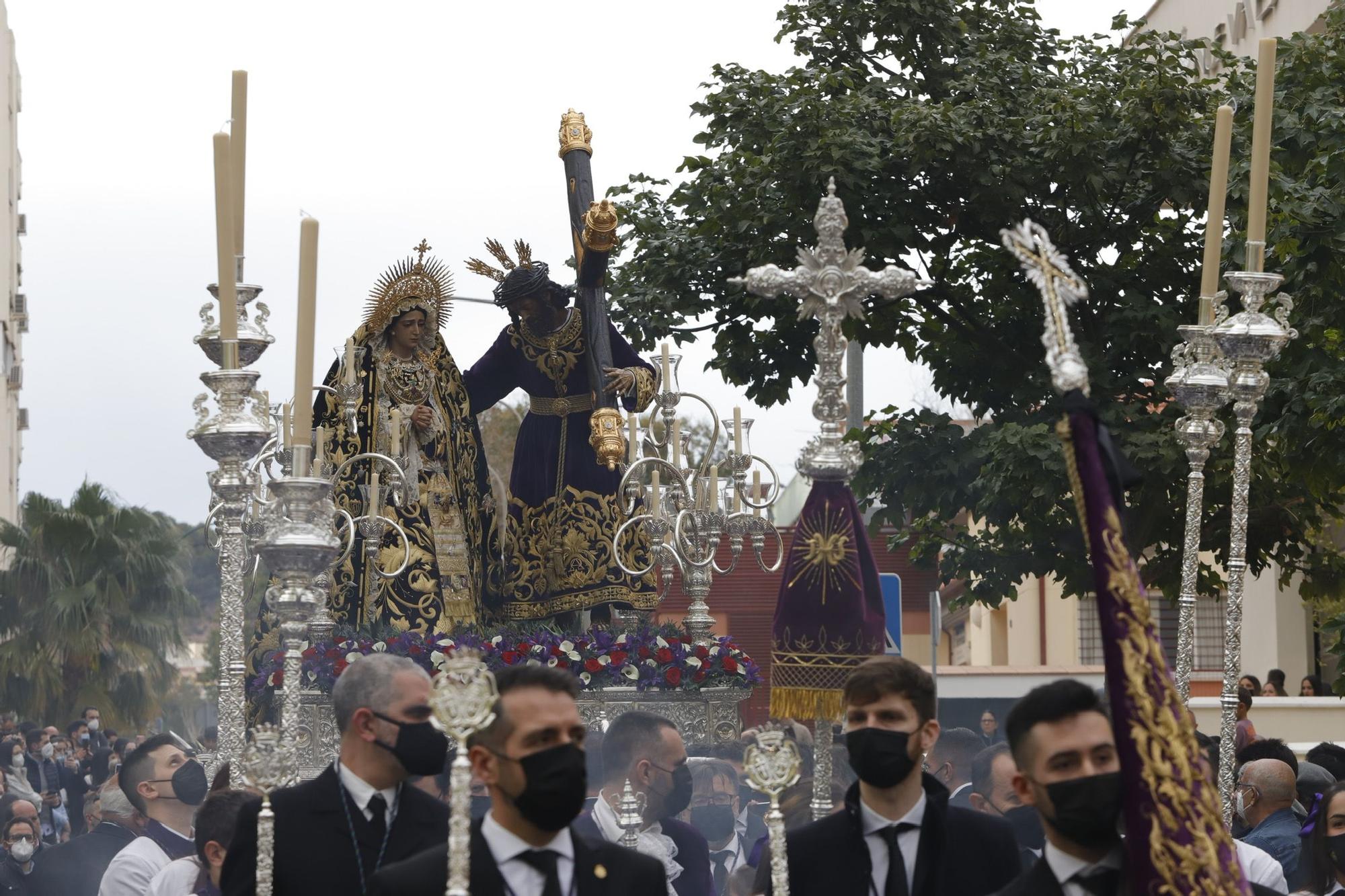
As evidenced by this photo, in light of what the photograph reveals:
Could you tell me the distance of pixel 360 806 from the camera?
5184mm

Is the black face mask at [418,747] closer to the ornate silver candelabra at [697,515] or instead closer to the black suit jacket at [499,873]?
the black suit jacket at [499,873]

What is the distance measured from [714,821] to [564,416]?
3878 millimetres

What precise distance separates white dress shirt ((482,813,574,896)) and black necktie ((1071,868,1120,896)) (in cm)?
100

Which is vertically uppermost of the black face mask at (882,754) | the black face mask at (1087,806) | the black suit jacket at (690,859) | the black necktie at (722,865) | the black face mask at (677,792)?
the black face mask at (882,754)

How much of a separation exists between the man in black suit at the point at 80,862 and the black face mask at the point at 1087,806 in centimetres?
556

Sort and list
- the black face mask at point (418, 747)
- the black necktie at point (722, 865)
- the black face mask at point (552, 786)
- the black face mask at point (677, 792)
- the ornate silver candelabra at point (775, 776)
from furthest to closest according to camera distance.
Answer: the black necktie at point (722, 865) < the black face mask at point (677, 792) < the black face mask at point (418, 747) < the ornate silver candelabra at point (775, 776) < the black face mask at point (552, 786)

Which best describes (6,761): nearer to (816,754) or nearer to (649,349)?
(649,349)

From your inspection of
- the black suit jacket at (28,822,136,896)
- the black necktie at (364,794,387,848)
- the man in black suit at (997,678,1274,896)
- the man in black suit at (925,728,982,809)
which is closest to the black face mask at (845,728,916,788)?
the man in black suit at (997,678,1274,896)

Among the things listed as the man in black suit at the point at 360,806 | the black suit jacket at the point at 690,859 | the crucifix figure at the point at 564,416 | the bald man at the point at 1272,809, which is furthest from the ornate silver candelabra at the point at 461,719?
the crucifix figure at the point at 564,416

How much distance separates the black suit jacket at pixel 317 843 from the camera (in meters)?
5.11

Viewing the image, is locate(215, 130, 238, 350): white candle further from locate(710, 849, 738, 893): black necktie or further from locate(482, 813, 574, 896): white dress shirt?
locate(710, 849, 738, 893): black necktie

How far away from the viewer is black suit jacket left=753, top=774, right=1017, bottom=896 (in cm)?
484

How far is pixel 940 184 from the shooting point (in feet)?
57.5

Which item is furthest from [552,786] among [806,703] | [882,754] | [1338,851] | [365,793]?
[1338,851]
